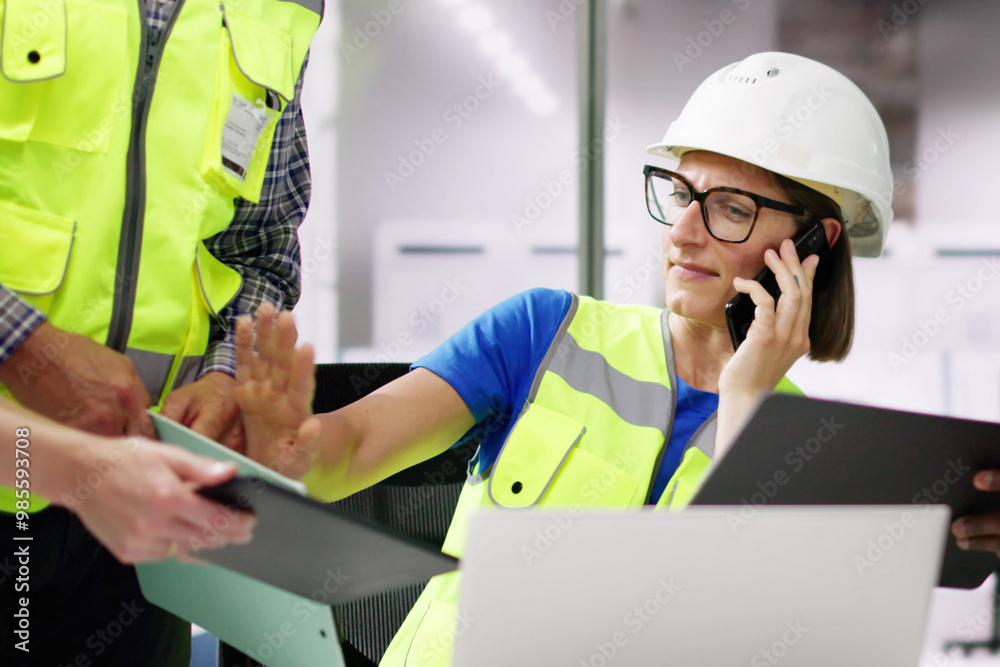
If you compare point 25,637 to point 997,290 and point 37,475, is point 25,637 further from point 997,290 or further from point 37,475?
point 997,290

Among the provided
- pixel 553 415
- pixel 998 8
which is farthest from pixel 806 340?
pixel 998 8

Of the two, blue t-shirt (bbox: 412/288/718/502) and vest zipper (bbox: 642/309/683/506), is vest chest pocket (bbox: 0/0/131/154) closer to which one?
blue t-shirt (bbox: 412/288/718/502)

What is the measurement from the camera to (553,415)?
1234mm

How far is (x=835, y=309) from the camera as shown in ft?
4.78

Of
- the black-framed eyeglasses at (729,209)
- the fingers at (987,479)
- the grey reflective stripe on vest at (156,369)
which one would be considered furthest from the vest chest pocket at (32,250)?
the fingers at (987,479)

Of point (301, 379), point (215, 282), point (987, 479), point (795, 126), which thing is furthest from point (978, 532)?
point (215, 282)

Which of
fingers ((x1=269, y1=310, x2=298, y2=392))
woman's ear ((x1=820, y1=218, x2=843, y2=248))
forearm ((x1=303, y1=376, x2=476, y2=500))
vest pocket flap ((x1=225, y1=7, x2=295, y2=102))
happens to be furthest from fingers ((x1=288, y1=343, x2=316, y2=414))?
woman's ear ((x1=820, y1=218, x2=843, y2=248))

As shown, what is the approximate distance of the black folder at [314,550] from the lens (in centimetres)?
51

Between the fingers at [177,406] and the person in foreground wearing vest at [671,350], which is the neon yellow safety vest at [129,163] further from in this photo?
the person in foreground wearing vest at [671,350]

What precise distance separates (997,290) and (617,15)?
5.63 ft

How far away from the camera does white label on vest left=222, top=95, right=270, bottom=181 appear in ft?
3.65

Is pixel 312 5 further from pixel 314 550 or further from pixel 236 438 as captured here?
pixel 314 550

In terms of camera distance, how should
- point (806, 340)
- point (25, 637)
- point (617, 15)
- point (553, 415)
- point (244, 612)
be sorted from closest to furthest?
point (244, 612) → point (25, 637) → point (553, 415) → point (806, 340) → point (617, 15)

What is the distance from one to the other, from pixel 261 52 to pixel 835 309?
1110mm
